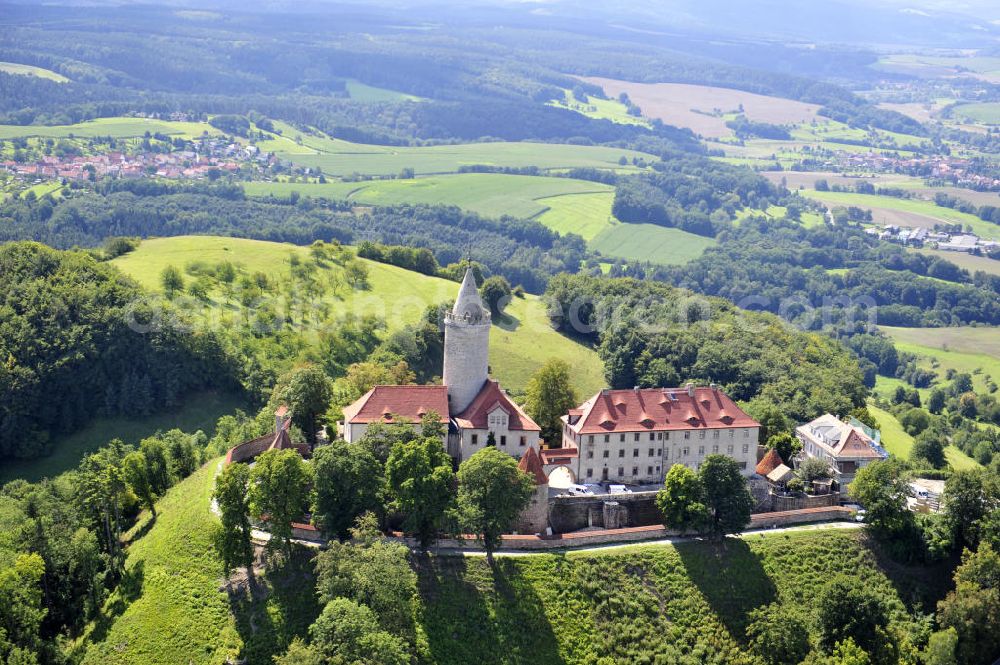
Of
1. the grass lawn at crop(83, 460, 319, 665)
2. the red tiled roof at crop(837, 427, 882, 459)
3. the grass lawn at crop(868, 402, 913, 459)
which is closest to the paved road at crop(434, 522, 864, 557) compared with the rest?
the red tiled roof at crop(837, 427, 882, 459)

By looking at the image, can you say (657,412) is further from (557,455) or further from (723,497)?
(723,497)

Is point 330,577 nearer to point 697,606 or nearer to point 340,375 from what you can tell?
point 697,606

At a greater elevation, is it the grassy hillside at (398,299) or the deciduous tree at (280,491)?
the deciduous tree at (280,491)

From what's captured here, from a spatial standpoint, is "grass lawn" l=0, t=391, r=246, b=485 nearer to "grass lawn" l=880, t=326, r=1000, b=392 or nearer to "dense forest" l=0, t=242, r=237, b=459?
"dense forest" l=0, t=242, r=237, b=459

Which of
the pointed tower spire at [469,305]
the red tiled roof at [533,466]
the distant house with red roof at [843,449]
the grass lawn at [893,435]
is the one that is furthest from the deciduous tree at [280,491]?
the grass lawn at [893,435]

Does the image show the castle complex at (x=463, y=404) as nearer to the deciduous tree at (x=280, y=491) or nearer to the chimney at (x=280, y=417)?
the chimney at (x=280, y=417)

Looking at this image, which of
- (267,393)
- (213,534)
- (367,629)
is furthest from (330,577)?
(267,393)
